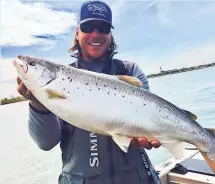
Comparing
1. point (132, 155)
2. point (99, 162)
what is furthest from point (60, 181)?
point (132, 155)

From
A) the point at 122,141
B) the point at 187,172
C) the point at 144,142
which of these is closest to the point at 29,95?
the point at 122,141

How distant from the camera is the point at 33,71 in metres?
1.77

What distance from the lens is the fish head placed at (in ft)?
5.77

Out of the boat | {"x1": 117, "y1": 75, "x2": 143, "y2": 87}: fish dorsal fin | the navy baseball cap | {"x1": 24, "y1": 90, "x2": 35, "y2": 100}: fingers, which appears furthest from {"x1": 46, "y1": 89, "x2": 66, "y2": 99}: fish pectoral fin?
the boat

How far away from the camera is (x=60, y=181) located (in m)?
2.07

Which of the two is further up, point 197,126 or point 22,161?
point 197,126

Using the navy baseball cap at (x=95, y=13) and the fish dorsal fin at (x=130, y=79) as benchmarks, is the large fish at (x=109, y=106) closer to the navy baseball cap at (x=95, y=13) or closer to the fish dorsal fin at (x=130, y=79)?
the fish dorsal fin at (x=130, y=79)

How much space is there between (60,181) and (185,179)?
7.85ft

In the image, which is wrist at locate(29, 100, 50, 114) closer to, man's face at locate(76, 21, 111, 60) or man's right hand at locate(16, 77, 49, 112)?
man's right hand at locate(16, 77, 49, 112)

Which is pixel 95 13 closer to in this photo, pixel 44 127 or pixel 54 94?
pixel 54 94

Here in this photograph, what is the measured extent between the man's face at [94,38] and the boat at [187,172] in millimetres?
2484

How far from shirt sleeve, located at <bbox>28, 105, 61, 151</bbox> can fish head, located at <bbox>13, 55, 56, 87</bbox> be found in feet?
0.70

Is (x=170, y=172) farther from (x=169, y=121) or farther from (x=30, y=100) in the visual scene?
(x=30, y=100)

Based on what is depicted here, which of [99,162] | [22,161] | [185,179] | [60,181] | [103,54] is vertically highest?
[103,54]
